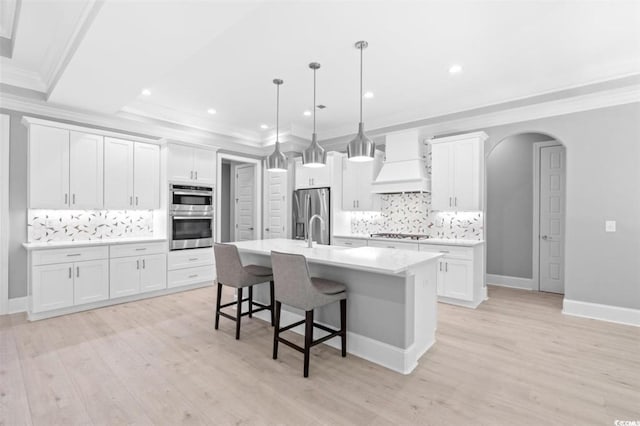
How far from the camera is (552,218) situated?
5.17 metres

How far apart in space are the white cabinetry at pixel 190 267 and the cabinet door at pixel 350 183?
2623 mm

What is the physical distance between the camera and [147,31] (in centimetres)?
249

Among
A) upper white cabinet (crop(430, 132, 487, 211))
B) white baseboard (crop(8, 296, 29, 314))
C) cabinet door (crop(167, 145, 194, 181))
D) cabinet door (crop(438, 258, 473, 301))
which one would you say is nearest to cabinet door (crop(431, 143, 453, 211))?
upper white cabinet (crop(430, 132, 487, 211))

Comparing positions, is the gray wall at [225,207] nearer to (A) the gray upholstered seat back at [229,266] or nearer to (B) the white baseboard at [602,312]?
(A) the gray upholstered seat back at [229,266]

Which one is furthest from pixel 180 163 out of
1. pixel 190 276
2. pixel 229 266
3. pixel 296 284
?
pixel 296 284

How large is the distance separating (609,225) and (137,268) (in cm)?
629

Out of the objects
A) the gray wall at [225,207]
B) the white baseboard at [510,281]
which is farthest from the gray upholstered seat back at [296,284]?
the gray wall at [225,207]

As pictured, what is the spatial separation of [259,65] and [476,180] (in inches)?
131

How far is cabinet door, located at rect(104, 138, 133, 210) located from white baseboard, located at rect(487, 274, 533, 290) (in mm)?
6241

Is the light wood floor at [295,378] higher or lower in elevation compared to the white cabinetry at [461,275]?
lower

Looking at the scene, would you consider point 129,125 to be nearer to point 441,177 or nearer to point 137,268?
point 137,268

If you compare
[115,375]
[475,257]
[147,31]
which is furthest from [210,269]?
[475,257]

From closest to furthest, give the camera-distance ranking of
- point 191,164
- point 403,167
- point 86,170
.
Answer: point 86,170, point 403,167, point 191,164

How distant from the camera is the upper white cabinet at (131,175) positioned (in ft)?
14.8
